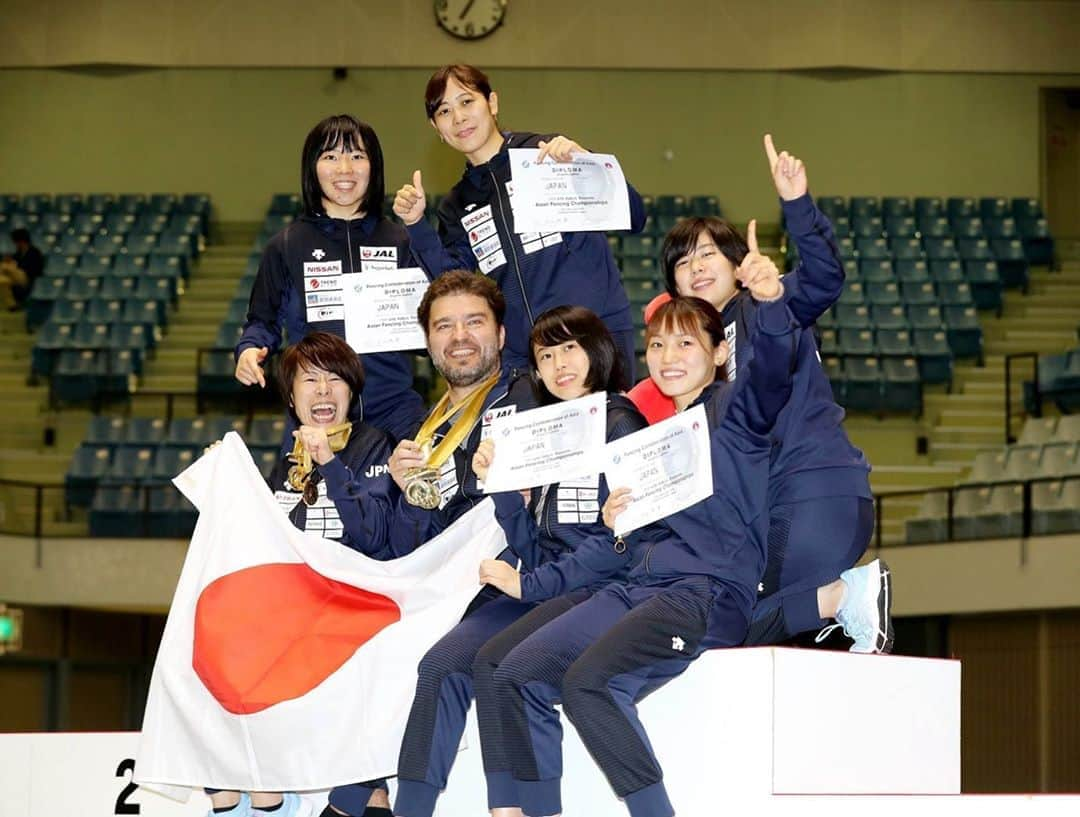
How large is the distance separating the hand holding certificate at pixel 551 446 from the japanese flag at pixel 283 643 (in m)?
0.39

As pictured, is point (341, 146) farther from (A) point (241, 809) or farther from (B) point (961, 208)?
(B) point (961, 208)

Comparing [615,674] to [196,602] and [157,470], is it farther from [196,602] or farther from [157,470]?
[157,470]

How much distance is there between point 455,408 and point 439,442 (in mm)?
117

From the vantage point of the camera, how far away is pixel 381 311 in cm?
509

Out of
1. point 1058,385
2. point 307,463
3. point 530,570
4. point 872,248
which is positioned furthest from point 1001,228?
point 530,570

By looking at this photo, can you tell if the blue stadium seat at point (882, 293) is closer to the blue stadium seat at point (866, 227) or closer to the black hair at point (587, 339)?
the blue stadium seat at point (866, 227)

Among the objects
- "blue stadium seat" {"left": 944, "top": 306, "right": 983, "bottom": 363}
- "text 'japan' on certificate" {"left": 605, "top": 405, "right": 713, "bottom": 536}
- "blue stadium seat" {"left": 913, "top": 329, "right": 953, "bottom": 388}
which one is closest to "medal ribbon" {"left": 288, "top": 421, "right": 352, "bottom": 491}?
"text 'japan' on certificate" {"left": 605, "top": 405, "right": 713, "bottom": 536}

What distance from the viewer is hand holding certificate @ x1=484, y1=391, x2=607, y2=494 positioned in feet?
13.5

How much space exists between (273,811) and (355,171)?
6.58 feet

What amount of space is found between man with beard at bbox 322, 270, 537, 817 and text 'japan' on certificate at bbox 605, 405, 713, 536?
48 cm

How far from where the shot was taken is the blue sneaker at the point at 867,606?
14.5ft

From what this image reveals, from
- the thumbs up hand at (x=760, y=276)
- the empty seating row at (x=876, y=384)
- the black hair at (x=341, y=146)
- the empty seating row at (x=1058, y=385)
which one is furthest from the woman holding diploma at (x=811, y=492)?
the empty seating row at (x=876, y=384)

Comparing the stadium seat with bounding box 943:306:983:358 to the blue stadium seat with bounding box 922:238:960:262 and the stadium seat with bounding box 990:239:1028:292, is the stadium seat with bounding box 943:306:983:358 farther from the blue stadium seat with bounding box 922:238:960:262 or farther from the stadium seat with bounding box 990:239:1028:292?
the stadium seat with bounding box 990:239:1028:292

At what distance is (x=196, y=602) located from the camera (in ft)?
14.8
